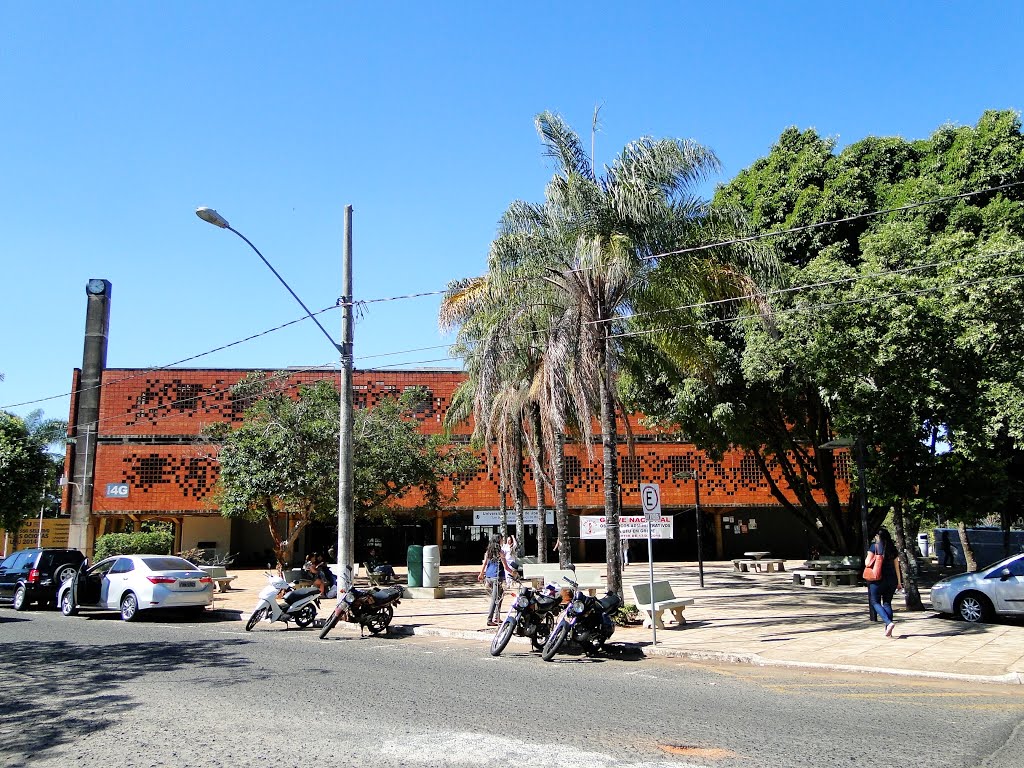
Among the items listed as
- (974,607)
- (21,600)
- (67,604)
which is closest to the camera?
(974,607)

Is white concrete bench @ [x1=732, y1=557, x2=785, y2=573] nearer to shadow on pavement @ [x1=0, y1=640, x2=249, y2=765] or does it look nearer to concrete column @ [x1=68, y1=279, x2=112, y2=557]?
shadow on pavement @ [x1=0, y1=640, x2=249, y2=765]

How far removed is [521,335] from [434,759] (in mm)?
12053

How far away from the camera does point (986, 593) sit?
14.6 metres

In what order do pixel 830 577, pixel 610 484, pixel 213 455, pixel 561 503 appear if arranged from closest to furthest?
pixel 610 484 → pixel 561 503 → pixel 830 577 → pixel 213 455

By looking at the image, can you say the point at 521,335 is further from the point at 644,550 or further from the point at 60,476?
the point at 60,476

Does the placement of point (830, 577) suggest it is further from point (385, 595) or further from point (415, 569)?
point (385, 595)

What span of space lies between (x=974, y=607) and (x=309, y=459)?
16486 millimetres

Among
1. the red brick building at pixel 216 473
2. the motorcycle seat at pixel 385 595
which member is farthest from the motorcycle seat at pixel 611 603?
the red brick building at pixel 216 473

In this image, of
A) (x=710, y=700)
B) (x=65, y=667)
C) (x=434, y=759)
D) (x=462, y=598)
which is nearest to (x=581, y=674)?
(x=710, y=700)

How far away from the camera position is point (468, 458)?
1124 inches

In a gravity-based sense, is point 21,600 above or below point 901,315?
below

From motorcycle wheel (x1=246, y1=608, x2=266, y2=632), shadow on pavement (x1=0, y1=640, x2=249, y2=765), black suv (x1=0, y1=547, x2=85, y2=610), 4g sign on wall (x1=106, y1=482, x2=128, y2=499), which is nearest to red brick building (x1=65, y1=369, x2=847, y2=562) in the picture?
4g sign on wall (x1=106, y1=482, x2=128, y2=499)

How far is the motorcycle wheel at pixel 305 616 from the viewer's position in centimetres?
1566

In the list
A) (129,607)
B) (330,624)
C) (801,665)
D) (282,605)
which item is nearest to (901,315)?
(801,665)
